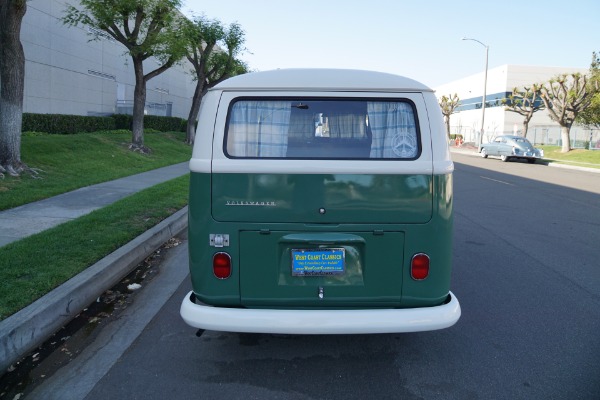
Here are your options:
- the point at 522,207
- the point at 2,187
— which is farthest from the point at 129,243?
the point at 522,207

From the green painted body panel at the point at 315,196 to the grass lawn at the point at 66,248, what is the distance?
2159mm

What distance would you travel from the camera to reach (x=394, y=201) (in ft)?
11.0

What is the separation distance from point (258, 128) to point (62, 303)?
243 centimetres

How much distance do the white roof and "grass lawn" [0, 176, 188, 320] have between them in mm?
2631

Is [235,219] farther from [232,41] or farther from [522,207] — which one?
[232,41]

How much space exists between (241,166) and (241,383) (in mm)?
1481

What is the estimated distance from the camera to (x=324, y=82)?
135 inches

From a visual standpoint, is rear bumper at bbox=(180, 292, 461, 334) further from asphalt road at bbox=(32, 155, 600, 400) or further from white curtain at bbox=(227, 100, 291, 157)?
white curtain at bbox=(227, 100, 291, 157)

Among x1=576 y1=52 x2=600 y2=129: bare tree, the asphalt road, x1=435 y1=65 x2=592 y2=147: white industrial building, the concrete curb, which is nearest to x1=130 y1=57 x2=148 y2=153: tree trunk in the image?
the concrete curb

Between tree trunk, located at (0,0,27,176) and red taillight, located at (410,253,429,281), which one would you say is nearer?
red taillight, located at (410,253,429,281)

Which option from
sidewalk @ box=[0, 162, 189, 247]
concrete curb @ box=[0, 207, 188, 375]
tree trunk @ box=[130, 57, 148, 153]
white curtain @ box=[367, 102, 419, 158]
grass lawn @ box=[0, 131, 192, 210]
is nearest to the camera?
white curtain @ box=[367, 102, 419, 158]

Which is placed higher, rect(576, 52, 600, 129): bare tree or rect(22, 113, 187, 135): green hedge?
rect(576, 52, 600, 129): bare tree

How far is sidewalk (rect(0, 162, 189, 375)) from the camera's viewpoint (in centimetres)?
372

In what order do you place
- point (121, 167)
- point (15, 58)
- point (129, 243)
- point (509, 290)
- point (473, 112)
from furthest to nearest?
point (473, 112), point (121, 167), point (15, 58), point (129, 243), point (509, 290)
